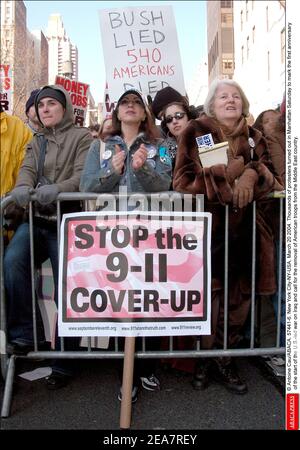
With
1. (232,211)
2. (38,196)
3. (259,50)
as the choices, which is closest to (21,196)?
(38,196)

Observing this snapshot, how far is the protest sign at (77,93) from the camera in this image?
252 inches

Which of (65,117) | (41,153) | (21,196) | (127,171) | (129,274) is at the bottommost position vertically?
(129,274)

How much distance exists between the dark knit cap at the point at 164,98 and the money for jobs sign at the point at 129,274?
1.47m

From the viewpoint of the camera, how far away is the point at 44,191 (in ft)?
9.95

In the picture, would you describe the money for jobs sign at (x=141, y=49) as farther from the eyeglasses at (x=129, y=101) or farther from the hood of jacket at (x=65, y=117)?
the eyeglasses at (x=129, y=101)

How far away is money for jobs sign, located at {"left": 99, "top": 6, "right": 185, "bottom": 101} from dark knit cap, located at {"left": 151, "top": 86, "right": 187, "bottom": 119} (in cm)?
25

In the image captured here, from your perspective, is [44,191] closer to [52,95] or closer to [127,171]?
[127,171]

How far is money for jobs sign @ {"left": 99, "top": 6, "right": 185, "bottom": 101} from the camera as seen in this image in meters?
4.30

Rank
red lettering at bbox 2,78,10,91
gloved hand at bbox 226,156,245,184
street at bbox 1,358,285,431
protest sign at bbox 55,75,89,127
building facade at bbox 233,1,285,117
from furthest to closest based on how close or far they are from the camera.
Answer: building facade at bbox 233,1,285,117, red lettering at bbox 2,78,10,91, protest sign at bbox 55,75,89,127, gloved hand at bbox 226,156,245,184, street at bbox 1,358,285,431

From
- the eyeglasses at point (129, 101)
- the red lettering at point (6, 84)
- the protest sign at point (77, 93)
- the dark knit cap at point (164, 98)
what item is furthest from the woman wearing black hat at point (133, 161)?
the red lettering at point (6, 84)

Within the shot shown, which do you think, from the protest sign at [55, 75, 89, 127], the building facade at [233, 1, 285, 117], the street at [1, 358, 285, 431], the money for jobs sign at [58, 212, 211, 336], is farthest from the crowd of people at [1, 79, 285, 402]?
the building facade at [233, 1, 285, 117]

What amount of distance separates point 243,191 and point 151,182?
0.63m

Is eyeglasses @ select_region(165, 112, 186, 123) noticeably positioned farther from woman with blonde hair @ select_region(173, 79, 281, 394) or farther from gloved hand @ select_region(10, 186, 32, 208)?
gloved hand @ select_region(10, 186, 32, 208)
